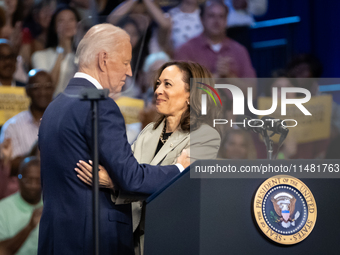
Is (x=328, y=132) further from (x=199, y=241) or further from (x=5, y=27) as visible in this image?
(x=5, y=27)

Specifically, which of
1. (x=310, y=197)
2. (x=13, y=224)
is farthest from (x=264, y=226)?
(x=13, y=224)

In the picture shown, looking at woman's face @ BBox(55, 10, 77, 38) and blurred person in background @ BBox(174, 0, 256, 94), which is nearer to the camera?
woman's face @ BBox(55, 10, 77, 38)

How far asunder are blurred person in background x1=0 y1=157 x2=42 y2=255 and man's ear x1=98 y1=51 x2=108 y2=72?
1703 millimetres

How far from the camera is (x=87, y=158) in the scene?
1.67m

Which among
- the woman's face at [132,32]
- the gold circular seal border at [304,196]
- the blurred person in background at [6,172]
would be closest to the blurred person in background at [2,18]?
the blurred person in background at [6,172]

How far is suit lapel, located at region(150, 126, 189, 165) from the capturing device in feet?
6.45

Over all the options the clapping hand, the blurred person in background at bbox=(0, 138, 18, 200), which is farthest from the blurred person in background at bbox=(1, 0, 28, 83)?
the clapping hand

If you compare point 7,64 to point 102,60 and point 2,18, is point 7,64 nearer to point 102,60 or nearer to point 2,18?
point 2,18

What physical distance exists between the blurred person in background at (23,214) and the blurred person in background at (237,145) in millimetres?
1351

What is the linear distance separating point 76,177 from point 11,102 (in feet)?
6.06

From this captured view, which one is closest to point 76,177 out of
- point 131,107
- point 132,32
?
point 132,32

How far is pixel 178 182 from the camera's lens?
4.73 ft

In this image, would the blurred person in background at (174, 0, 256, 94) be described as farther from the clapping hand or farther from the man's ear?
the clapping hand

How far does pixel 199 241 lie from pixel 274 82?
2.52 meters
